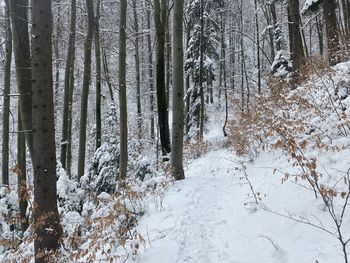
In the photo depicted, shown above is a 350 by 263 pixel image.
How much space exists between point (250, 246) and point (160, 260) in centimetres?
104

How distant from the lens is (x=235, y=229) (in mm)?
4633

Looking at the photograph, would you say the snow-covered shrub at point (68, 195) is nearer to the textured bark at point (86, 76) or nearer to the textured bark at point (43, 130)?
the textured bark at point (43, 130)

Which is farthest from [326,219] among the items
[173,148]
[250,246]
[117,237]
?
[173,148]

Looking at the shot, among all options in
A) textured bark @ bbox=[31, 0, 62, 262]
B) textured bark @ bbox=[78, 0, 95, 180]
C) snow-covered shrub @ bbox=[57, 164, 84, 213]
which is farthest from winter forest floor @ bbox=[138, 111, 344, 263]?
textured bark @ bbox=[78, 0, 95, 180]

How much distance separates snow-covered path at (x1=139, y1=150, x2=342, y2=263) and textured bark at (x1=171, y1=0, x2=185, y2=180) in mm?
1428

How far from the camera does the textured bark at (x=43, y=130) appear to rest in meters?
4.71

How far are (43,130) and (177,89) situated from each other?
152 inches

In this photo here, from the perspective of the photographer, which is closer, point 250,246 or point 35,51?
point 250,246

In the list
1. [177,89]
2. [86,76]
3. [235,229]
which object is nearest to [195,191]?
[235,229]

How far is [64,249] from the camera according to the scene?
494cm

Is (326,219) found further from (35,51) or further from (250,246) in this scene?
(35,51)

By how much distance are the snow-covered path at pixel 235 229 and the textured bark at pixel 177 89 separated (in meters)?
1.43

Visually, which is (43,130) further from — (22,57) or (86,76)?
(86,76)

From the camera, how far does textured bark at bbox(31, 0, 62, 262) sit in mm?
4711
